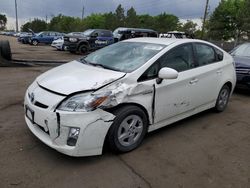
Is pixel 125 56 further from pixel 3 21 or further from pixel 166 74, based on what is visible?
pixel 3 21

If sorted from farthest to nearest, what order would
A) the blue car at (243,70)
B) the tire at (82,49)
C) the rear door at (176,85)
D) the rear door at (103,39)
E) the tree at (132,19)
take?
the tree at (132,19)
the rear door at (103,39)
the tire at (82,49)
the blue car at (243,70)
the rear door at (176,85)

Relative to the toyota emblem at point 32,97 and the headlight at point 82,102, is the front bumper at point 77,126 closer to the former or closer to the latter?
the headlight at point 82,102

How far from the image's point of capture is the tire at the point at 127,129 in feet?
11.3

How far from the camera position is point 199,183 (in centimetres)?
312

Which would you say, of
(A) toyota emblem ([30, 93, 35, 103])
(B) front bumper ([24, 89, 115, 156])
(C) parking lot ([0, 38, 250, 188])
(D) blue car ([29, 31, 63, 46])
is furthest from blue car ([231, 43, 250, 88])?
(D) blue car ([29, 31, 63, 46])

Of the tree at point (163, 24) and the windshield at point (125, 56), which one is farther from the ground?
the tree at point (163, 24)

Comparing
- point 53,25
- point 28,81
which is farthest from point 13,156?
point 53,25

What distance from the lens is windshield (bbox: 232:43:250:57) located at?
7.92 m

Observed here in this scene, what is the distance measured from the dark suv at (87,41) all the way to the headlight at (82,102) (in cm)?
1624

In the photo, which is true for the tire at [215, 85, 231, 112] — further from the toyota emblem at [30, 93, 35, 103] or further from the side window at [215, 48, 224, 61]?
the toyota emblem at [30, 93, 35, 103]

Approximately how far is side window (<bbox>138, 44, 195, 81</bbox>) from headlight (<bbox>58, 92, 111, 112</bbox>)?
0.72 metres

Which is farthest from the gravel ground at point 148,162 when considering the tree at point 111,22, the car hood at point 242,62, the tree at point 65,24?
the tree at point 65,24

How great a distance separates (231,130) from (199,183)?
1.93 m

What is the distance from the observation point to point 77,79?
3588 millimetres
